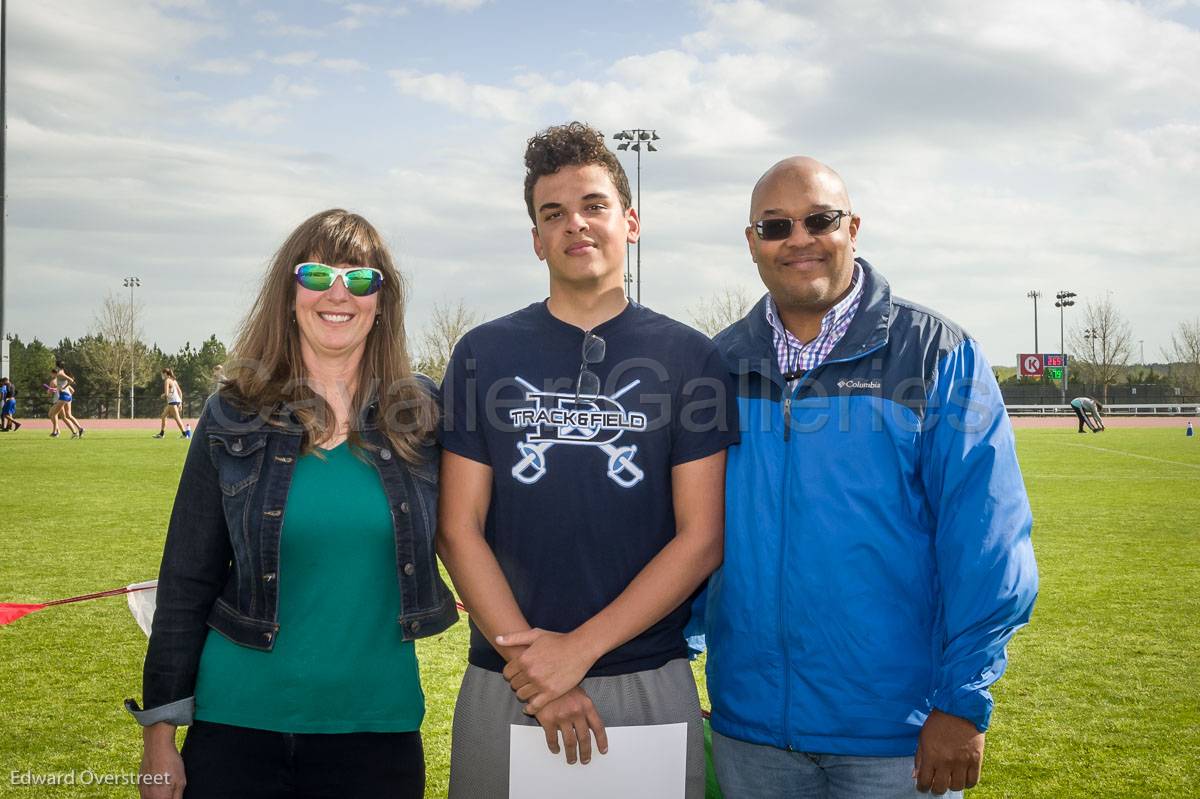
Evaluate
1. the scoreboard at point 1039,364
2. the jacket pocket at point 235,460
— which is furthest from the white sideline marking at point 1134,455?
the scoreboard at point 1039,364

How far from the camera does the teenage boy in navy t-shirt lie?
8.62 feet

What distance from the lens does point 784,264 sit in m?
2.98

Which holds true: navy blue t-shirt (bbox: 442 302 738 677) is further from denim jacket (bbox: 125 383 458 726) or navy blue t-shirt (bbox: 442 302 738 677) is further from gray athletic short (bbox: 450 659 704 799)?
denim jacket (bbox: 125 383 458 726)

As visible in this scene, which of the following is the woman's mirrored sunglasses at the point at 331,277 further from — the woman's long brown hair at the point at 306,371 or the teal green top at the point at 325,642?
the teal green top at the point at 325,642

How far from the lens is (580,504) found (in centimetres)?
268

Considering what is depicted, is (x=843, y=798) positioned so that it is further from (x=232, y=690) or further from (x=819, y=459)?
(x=232, y=690)

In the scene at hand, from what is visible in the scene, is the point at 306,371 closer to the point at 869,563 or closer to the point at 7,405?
the point at 869,563

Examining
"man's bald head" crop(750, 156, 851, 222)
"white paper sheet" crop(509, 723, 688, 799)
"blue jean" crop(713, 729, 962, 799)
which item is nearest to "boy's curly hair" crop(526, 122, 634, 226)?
"man's bald head" crop(750, 156, 851, 222)

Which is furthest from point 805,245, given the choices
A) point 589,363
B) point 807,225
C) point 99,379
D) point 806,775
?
point 99,379

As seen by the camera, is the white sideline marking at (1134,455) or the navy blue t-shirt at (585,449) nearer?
the navy blue t-shirt at (585,449)

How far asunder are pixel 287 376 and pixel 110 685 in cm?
441

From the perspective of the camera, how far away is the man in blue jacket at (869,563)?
101 inches

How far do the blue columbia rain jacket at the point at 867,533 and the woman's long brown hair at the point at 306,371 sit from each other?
1.01 meters

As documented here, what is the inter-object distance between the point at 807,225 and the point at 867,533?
1.00 m
